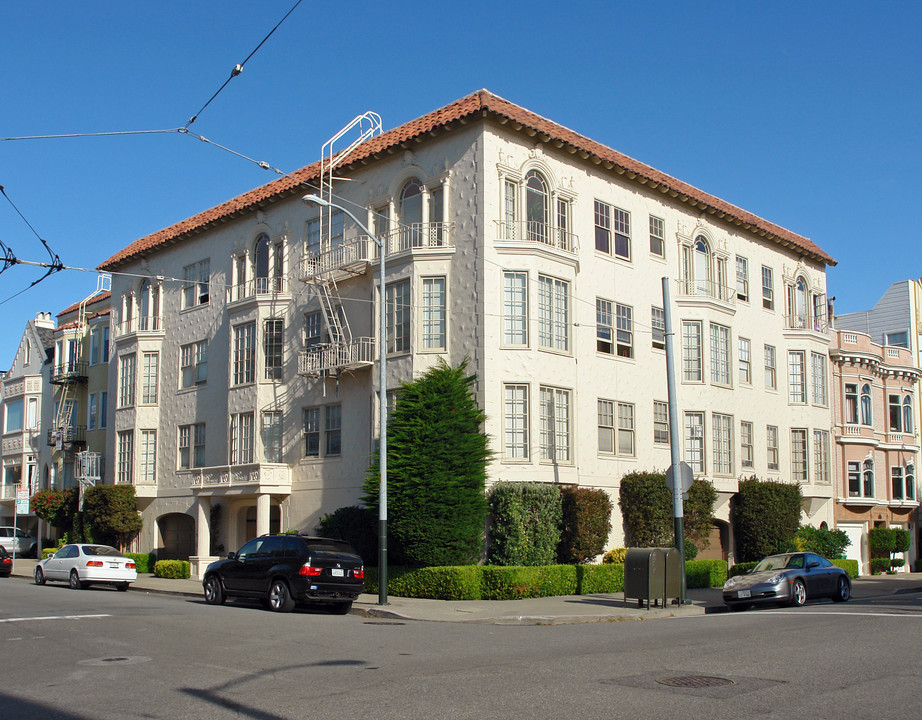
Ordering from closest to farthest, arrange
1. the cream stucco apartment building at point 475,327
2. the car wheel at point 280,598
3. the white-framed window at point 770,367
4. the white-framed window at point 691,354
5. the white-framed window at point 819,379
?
the car wheel at point 280,598
the cream stucco apartment building at point 475,327
the white-framed window at point 691,354
the white-framed window at point 770,367
the white-framed window at point 819,379

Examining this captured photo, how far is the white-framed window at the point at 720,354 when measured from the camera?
108ft

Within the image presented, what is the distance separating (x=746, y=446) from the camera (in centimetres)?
3397

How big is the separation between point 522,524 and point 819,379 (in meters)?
18.5

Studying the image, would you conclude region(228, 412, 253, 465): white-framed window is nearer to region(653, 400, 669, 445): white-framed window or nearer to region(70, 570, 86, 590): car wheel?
region(70, 570, 86, 590): car wheel

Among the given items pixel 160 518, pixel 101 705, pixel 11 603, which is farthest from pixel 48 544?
pixel 101 705

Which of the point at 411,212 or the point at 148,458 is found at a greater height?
the point at 411,212

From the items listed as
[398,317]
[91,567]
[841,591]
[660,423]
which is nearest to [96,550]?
[91,567]

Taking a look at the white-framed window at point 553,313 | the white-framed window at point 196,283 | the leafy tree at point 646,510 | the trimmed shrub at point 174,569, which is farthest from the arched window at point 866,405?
the trimmed shrub at point 174,569

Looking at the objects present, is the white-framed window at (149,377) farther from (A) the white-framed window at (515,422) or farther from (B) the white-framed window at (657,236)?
(B) the white-framed window at (657,236)

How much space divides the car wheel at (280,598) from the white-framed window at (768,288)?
23409mm

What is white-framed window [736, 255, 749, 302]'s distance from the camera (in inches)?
1375

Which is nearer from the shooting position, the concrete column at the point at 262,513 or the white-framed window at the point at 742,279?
the concrete column at the point at 262,513

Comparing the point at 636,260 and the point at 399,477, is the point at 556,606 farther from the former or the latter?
the point at 636,260

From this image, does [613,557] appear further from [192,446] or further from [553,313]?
[192,446]
